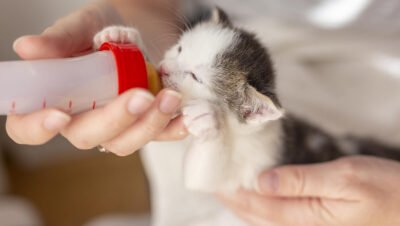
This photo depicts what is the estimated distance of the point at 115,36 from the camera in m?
0.84

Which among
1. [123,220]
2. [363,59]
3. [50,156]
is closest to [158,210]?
[123,220]

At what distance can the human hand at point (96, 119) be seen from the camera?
0.65m

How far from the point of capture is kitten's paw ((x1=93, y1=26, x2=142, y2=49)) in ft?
2.69

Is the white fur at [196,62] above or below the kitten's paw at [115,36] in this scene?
below

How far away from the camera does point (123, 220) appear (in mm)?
1519

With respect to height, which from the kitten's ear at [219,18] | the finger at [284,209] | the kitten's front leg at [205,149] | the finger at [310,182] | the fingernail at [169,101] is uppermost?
the kitten's ear at [219,18]

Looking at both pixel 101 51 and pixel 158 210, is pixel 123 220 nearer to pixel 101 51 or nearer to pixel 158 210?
pixel 158 210

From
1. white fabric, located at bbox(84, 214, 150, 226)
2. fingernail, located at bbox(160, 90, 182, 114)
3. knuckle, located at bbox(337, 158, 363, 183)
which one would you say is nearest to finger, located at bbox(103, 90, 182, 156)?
fingernail, located at bbox(160, 90, 182, 114)

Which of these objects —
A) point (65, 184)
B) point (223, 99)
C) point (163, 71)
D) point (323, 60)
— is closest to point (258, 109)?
point (223, 99)

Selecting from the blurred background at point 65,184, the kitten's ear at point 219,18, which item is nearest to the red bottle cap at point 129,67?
the kitten's ear at point 219,18

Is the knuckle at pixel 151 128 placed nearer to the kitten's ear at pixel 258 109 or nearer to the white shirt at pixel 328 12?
the kitten's ear at pixel 258 109

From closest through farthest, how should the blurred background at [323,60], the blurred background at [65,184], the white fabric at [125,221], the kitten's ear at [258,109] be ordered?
1. the kitten's ear at [258,109]
2. the blurred background at [323,60]
3. the white fabric at [125,221]
4. the blurred background at [65,184]

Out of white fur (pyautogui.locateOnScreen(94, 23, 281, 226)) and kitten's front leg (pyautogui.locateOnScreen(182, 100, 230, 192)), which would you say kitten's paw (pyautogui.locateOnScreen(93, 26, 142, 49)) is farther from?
kitten's front leg (pyautogui.locateOnScreen(182, 100, 230, 192))

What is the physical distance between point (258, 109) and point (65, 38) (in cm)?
36
